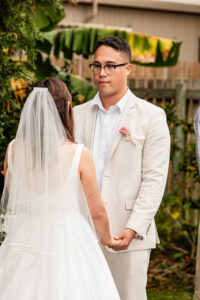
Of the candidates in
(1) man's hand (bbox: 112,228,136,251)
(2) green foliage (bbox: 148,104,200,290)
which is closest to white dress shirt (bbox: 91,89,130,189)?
(1) man's hand (bbox: 112,228,136,251)

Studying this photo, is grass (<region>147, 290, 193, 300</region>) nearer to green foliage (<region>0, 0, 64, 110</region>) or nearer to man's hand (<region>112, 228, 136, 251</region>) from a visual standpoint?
man's hand (<region>112, 228, 136, 251</region>)

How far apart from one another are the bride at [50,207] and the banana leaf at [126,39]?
518 centimetres

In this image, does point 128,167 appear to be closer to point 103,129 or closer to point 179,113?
point 103,129

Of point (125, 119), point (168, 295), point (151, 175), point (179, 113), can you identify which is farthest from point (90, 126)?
point (179, 113)

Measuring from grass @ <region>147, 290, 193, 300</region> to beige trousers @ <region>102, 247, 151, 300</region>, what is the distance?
2319 millimetres

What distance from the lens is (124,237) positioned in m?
3.77

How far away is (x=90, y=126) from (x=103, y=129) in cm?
11

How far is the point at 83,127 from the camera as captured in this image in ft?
13.6

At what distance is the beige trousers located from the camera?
12.9 ft

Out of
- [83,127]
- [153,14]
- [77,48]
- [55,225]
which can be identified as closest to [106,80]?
[83,127]

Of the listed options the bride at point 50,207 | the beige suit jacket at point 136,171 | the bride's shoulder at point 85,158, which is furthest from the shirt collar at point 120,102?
the bride's shoulder at point 85,158

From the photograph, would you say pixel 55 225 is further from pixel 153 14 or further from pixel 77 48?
pixel 153 14

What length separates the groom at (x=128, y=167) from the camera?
12.8 feet

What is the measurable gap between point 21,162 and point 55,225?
421 mm
